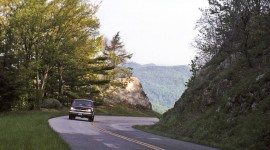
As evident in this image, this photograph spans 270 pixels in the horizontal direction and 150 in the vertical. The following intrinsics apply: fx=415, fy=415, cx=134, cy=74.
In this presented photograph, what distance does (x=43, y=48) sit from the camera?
1828 inches

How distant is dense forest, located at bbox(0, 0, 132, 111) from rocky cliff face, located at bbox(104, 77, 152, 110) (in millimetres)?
11006

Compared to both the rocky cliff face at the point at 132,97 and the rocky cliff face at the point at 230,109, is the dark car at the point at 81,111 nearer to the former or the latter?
the rocky cliff face at the point at 230,109

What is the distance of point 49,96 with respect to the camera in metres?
56.8

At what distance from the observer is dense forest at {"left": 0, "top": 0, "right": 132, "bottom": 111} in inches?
1463

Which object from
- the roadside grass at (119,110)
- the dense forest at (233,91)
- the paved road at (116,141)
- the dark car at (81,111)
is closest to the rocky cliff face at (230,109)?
the dense forest at (233,91)

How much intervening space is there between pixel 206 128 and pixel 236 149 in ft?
17.3

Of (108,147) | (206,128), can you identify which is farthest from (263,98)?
(108,147)

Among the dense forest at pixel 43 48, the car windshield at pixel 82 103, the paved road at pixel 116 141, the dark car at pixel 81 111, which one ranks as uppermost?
the dense forest at pixel 43 48

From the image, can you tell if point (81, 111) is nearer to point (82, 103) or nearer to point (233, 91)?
point (82, 103)

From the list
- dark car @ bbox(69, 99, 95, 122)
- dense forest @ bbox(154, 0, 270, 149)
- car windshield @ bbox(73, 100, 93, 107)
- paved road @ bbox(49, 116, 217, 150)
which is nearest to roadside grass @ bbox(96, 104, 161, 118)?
car windshield @ bbox(73, 100, 93, 107)

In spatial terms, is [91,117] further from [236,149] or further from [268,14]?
[236,149]

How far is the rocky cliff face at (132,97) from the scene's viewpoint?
69244 mm

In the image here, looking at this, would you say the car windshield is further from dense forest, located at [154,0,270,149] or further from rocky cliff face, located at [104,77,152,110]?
rocky cliff face, located at [104,77,152,110]

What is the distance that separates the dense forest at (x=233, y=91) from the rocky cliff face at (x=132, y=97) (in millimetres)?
37794
